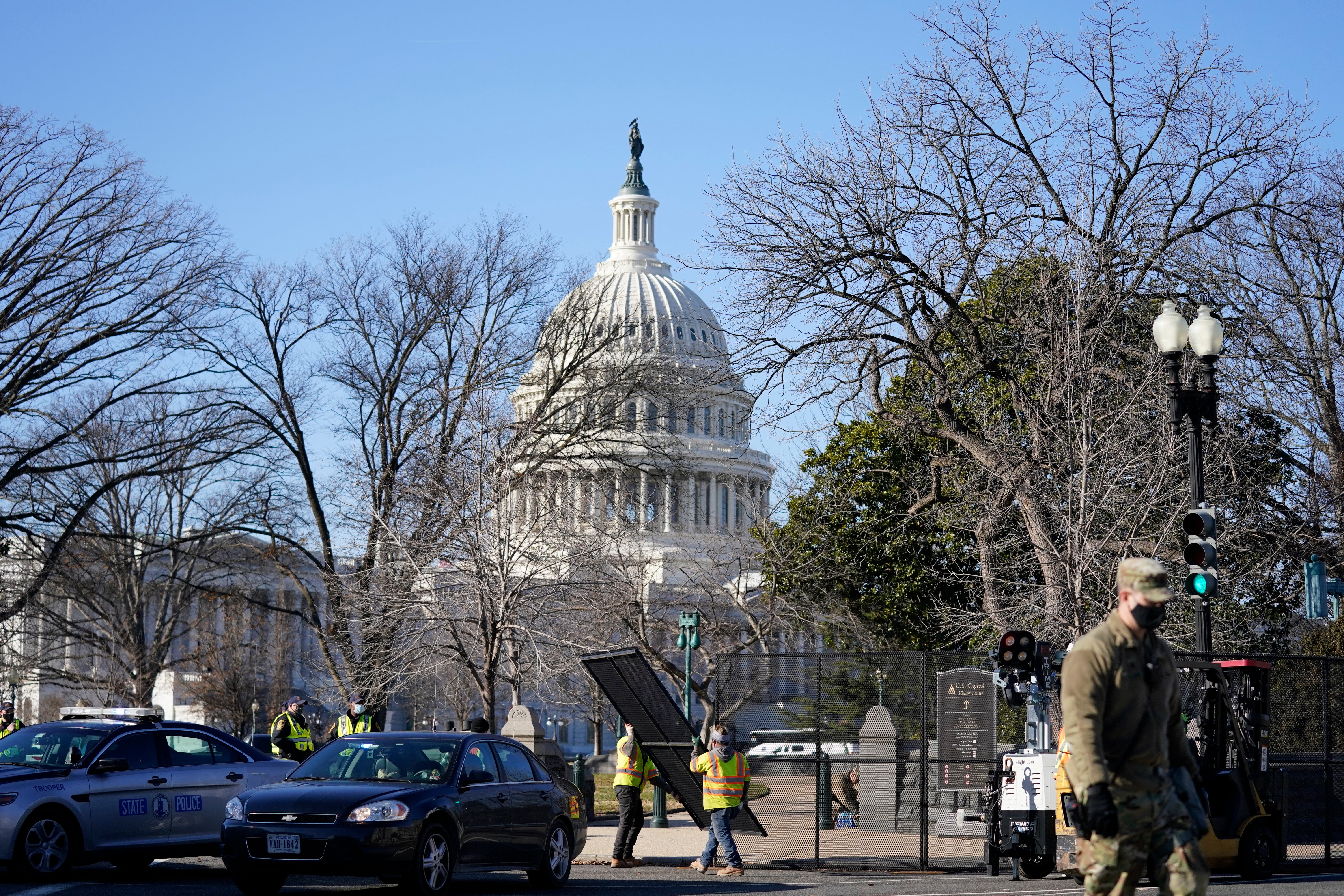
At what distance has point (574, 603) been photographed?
32.5m

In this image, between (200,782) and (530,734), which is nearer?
(200,782)

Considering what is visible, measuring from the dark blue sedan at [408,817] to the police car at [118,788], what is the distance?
1.51 meters

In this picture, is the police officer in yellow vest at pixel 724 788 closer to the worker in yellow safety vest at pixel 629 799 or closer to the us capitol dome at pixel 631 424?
the worker in yellow safety vest at pixel 629 799

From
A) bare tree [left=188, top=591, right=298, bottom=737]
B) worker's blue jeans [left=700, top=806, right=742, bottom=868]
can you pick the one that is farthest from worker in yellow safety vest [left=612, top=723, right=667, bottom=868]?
→ bare tree [left=188, top=591, right=298, bottom=737]

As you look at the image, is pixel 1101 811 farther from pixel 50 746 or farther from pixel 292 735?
pixel 292 735

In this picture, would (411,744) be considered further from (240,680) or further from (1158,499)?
(240,680)

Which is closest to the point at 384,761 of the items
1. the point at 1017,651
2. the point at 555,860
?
the point at 555,860

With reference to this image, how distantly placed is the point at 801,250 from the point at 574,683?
22592 millimetres

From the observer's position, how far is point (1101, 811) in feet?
23.0

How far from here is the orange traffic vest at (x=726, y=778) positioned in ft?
53.7

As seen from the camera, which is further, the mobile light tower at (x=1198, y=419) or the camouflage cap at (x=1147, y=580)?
the mobile light tower at (x=1198, y=419)

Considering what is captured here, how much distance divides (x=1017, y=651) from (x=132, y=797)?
27.4ft

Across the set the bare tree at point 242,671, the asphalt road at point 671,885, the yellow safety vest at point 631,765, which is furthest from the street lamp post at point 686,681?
the bare tree at point 242,671

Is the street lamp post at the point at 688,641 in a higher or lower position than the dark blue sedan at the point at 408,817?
higher
